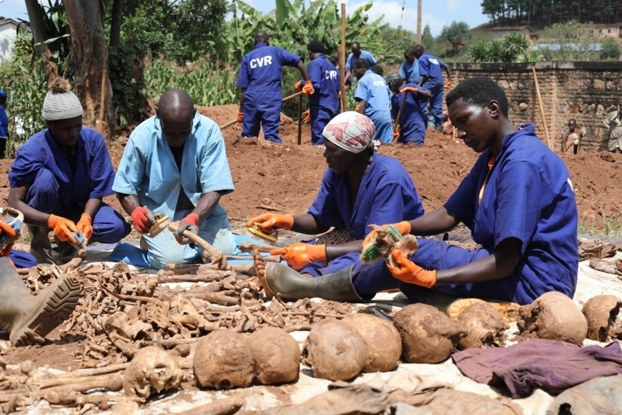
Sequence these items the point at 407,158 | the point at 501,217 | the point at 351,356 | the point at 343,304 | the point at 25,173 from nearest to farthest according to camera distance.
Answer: the point at 351,356, the point at 501,217, the point at 343,304, the point at 25,173, the point at 407,158

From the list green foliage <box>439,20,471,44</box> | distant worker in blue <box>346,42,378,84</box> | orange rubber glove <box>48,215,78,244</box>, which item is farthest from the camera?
green foliage <box>439,20,471,44</box>

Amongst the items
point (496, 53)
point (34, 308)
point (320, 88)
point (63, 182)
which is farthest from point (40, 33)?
point (496, 53)

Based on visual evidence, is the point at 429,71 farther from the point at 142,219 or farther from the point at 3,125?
the point at 142,219

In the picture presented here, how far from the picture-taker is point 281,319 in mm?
3635

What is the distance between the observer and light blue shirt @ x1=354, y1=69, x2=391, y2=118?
11539mm

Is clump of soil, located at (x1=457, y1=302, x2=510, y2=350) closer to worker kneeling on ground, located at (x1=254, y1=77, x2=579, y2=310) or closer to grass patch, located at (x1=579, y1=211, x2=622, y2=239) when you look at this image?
worker kneeling on ground, located at (x1=254, y1=77, x2=579, y2=310)

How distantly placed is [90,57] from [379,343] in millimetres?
8348

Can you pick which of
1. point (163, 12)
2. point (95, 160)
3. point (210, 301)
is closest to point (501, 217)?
point (210, 301)

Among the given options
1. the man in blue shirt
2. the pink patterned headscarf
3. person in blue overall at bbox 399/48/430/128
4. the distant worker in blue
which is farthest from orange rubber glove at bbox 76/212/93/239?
the distant worker in blue

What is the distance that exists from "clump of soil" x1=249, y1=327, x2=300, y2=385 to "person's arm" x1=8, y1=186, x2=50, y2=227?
8.76 ft

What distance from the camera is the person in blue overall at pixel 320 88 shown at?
1159 cm

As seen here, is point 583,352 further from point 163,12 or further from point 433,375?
point 163,12

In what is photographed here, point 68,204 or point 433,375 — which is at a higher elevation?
point 68,204

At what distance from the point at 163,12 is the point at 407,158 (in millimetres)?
15039
